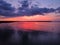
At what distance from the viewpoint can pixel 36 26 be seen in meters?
2.67

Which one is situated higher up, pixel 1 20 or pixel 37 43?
pixel 1 20

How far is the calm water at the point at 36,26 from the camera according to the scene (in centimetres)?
265

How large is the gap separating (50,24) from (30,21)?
0.80 ft

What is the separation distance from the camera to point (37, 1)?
2.66 m

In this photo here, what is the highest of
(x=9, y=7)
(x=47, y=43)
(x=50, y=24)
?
(x=9, y=7)

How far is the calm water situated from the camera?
8.69ft

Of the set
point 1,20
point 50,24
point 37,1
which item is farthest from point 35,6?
point 1,20

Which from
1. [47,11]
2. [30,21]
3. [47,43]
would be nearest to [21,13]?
[30,21]

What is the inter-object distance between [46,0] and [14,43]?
650 millimetres

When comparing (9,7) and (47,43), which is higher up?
(9,7)

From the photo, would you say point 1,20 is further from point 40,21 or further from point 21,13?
point 40,21

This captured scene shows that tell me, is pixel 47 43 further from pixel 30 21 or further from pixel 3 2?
pixel 3 2

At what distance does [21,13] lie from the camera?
267 centimetres

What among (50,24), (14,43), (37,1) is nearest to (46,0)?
(37,1)
